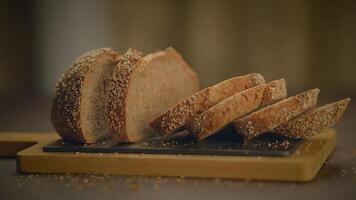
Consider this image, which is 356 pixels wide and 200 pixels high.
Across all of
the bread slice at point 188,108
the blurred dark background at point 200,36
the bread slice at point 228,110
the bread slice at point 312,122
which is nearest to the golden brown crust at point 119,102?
the bread slice at point 188,108

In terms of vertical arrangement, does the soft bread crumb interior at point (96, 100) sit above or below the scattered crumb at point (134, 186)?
above

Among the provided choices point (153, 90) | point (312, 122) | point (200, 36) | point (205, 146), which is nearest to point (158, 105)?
point (153, 90)

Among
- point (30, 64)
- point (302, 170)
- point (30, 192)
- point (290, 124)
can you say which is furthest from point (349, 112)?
point (30, 64)

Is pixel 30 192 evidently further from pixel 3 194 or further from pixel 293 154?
pixel 293 154

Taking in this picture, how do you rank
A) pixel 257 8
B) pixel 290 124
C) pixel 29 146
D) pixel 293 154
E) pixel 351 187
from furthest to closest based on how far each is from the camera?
pixel 257 8
pixel 29 146
pixel 290 124
pixel 293 154
pixel 351 187

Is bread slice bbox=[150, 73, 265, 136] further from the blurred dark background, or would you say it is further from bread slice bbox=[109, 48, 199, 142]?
the blurred dark background

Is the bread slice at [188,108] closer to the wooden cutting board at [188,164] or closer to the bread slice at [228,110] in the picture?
the bread slice at [228,110]
